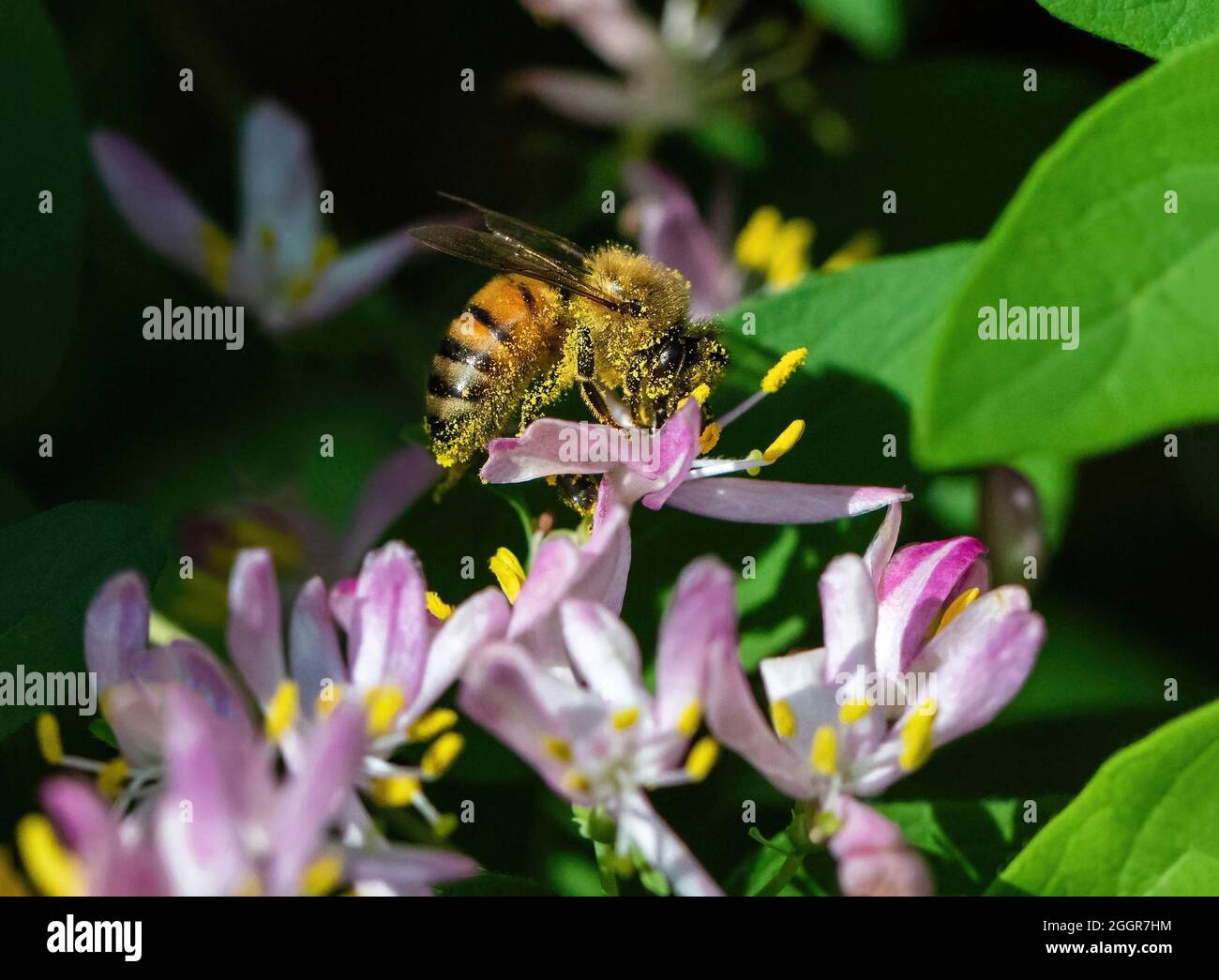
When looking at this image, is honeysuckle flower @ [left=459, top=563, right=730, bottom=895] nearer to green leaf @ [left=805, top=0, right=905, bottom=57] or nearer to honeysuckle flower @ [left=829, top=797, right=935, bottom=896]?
honeysuckle flower @ [left=829, top=797, right=935, bottom=896]

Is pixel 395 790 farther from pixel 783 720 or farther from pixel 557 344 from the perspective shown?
pixel 557 344

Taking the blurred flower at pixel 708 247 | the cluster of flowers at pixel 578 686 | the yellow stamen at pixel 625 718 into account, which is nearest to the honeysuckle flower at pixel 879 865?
the cluster of flowers at pixel 578 686

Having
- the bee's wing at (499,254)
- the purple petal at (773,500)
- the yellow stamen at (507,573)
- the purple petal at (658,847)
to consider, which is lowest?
the purple petal at (658,847)

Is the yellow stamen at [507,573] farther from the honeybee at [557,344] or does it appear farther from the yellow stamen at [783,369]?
the yellow stamen at [783,369]

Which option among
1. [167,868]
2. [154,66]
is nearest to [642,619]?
[167,868]

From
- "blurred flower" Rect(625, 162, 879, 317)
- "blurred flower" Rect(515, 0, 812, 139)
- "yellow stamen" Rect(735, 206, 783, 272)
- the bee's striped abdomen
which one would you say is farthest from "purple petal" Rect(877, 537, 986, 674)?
"blurred flower" Rect(515, 0, 812, 139)
